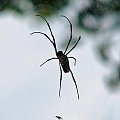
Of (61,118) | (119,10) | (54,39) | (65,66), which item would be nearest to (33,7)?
(119,10)

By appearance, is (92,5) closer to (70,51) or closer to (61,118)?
(70,51)

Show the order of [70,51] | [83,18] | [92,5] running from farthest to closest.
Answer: [83,18]
[92,5]
[70,51]

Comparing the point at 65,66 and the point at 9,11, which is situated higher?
the point at 9,11

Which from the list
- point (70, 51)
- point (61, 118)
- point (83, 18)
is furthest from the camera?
point (83, 18)

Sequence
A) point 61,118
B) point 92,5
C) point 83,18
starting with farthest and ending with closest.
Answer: point 83,18, point 92,5, point 61,118

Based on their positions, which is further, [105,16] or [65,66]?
[105,16]

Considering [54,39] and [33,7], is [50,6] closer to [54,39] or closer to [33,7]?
[33,7]

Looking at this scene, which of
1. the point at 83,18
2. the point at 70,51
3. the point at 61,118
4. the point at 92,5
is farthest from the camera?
the point at 83,18

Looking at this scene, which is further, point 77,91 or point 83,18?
point 83,18

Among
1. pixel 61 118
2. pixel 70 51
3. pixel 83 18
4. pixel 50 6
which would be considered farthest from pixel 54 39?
pixel 83 18

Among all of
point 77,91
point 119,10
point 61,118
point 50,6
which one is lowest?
point 61,118
